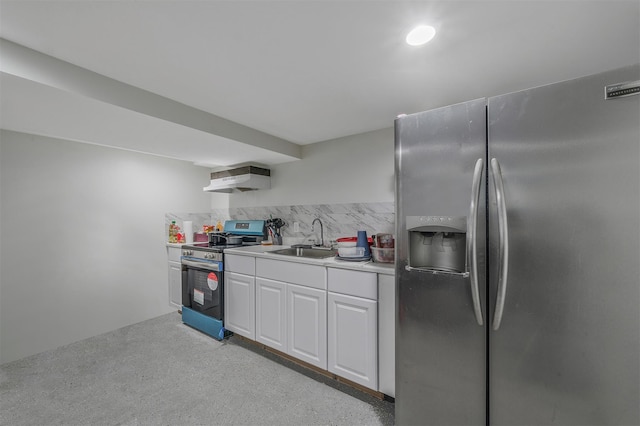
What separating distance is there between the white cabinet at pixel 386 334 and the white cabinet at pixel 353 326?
0.03 m

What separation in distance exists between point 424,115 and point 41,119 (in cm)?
258

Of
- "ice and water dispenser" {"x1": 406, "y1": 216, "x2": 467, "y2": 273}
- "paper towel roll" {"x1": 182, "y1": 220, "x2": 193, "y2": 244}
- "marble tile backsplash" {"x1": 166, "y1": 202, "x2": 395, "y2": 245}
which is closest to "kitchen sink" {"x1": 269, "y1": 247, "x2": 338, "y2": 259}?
"marble tile backsplash" {"x1": 166, "y1": 202, "x2": 395, "y2": 245}

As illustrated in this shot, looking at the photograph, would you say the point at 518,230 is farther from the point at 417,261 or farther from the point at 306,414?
the point at 306,414

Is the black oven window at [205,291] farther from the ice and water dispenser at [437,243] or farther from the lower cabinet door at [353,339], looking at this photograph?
the ice and water dispenser at [437,243]

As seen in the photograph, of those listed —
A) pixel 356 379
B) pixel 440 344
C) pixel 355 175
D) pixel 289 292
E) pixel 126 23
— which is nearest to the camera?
pixel 126 23

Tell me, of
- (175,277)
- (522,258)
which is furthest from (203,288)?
(522,258)

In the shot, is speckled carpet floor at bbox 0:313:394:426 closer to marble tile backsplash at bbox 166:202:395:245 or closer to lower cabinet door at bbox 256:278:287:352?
lower cabinet door at bbox 256:278:287:352

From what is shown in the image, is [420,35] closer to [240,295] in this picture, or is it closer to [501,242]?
[501,242]

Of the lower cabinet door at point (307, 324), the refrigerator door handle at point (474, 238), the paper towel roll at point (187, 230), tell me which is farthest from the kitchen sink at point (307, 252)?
the paper towel roll at point (187, 230)

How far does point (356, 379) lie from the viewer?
177 centimetres

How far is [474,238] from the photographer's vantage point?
114cm

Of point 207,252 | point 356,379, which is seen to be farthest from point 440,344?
point 207,252

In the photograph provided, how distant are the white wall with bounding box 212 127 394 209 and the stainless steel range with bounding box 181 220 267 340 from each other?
562 mm

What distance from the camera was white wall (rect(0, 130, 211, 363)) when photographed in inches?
86.9
